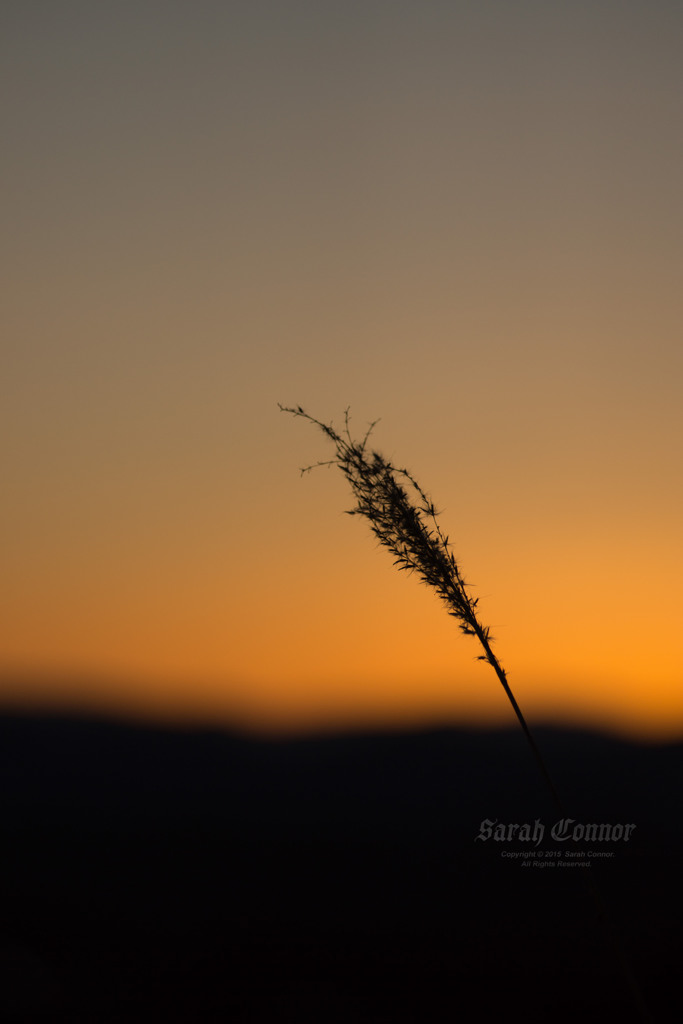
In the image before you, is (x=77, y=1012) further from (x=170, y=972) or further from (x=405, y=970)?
(x=405, y=970)

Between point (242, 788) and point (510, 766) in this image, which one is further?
point (242, 788)

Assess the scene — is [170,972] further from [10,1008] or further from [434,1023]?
[434,1023]

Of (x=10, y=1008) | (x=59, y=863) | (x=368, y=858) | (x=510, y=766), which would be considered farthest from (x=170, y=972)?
(x=510, y=766)

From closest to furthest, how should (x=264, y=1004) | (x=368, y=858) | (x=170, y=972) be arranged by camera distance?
1. (x=264, y=1004)
2. (x=170, y=972)
3. (x=368, y=858)

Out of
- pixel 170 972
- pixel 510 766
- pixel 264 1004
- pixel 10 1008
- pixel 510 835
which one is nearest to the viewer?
pixel 10 1008

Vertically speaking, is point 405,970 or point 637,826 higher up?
point 637,826

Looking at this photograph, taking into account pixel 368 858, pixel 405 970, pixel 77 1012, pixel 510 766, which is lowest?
pixel 77 1012

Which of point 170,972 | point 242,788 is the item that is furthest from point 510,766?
point 170,972
